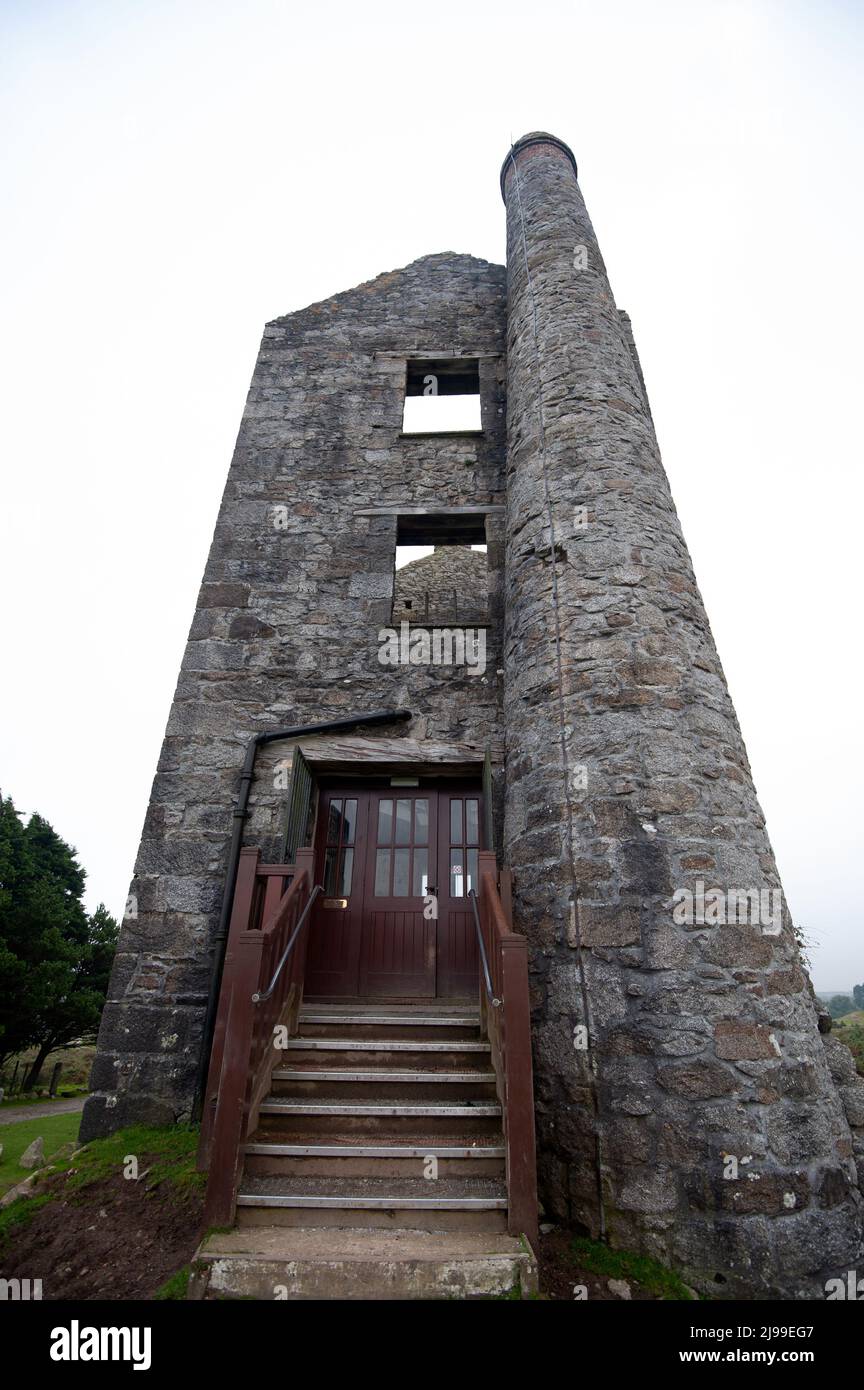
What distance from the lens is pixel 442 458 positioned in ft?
26.6

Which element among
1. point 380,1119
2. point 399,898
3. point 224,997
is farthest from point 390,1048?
point 399,898

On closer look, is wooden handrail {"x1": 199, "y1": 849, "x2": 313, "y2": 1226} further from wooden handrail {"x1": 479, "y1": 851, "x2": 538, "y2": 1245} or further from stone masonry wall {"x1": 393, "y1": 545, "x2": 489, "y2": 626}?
stone masonry wall {"x1": 393, "y1": 545, "x2": 489, "y2": 626}

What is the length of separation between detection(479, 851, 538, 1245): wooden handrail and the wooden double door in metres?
1.76

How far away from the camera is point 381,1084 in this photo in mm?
4109

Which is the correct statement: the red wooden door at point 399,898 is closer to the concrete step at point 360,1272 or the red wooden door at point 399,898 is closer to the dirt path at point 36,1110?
the concrete step at point 360,1272

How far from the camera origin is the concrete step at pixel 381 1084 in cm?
405

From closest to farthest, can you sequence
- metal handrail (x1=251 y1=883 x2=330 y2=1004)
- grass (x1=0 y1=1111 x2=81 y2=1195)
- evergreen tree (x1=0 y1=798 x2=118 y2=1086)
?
metal handrail (x1=251 y1=883 x2=330 y2=1004) → grass (x1=0 y1=1111 x2=81 y2=1195) → evergreen tree (x1=0 y1=798 x2=118 y2=1086)

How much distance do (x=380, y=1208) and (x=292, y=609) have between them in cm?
539

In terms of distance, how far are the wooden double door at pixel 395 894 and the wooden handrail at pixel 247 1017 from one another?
915mm

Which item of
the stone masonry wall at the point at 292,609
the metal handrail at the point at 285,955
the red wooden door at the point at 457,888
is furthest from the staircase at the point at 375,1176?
the stone masonry wall at the point at 292,609

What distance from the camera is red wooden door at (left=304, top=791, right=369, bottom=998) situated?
5824 millimetres

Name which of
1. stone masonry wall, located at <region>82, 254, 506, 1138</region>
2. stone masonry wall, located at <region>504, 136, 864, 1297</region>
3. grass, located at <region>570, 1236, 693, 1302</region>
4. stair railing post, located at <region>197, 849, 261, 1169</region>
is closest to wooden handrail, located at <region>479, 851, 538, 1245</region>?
grass, located at <region>570, 1236, 693, 1302</region>
